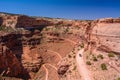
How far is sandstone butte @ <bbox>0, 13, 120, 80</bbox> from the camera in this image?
32906mm

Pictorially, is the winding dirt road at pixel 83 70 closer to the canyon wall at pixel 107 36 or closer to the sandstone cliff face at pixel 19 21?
the canyon wall at pixel 107 36

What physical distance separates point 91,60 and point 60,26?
104 m

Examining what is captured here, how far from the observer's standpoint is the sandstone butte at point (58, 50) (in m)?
32.9

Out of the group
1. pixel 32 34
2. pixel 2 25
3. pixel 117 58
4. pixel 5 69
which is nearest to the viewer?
pixel 117 58

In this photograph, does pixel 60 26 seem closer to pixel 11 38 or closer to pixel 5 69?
pixel 11 38

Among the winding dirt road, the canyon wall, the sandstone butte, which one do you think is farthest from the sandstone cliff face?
the canyon wall

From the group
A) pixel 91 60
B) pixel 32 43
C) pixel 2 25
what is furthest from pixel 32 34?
pixel 91 60

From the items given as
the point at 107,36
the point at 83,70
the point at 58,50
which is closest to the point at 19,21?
the point at 58,50

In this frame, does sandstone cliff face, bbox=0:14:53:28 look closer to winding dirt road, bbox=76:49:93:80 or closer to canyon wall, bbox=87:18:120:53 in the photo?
winding dirt road, bbox=76:49:93:80

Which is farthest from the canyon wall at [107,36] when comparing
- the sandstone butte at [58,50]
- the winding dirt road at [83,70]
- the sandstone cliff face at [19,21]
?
the sandstone cliff face at [19,21]

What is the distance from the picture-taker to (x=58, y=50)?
104 m

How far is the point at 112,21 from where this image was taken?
35281 millimetres

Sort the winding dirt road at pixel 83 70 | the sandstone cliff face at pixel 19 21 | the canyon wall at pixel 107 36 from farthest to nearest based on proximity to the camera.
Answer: the sandstone cliff face at pixel 19 21
the winding dirt road at pixel 83 70
the canyon wall at pixel 107 36

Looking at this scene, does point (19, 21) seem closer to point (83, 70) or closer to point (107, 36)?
point (83, 70)
